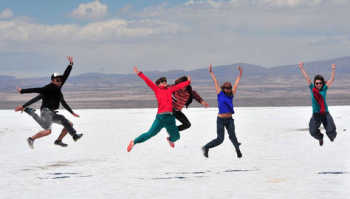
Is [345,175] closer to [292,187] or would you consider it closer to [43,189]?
[292,187]

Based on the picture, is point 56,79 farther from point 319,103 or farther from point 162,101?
point 319,103

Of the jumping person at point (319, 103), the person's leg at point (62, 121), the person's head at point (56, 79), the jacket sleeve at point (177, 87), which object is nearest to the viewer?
the jacket sleeve at point (177, 87)

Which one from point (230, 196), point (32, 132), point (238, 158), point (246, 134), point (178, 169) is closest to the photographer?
point (230, 196)

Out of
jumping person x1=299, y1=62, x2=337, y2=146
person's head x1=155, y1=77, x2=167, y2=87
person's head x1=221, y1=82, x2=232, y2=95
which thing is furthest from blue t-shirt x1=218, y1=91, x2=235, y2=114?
jumping person x1=299, y1=62, x2=337, y2=146

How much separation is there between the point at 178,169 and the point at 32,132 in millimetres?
10029

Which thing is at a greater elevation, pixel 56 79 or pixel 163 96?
pixel 56 79

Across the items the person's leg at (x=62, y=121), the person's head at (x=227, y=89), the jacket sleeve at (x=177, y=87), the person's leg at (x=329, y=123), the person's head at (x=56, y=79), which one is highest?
the person's head at (x=56, y=79)

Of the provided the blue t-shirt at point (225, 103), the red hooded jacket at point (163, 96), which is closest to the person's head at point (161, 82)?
the red hooded jacket at point (163, 96)

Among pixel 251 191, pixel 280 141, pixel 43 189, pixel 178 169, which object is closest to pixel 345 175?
pixel 251 191

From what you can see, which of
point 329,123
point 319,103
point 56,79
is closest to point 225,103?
point 319,103

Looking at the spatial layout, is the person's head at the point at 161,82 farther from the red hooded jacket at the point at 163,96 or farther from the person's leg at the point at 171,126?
the person's leg at the point at 171,126

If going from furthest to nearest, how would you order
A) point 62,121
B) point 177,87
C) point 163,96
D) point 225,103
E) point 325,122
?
point 325,122 < point 62,121 < point 177,87 < point 163,96 < point 225,103

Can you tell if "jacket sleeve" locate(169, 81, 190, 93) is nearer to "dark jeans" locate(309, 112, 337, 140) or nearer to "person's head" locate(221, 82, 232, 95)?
"person's head" locate(221, 82, 232, 95)

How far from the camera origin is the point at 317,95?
12.1 meters
